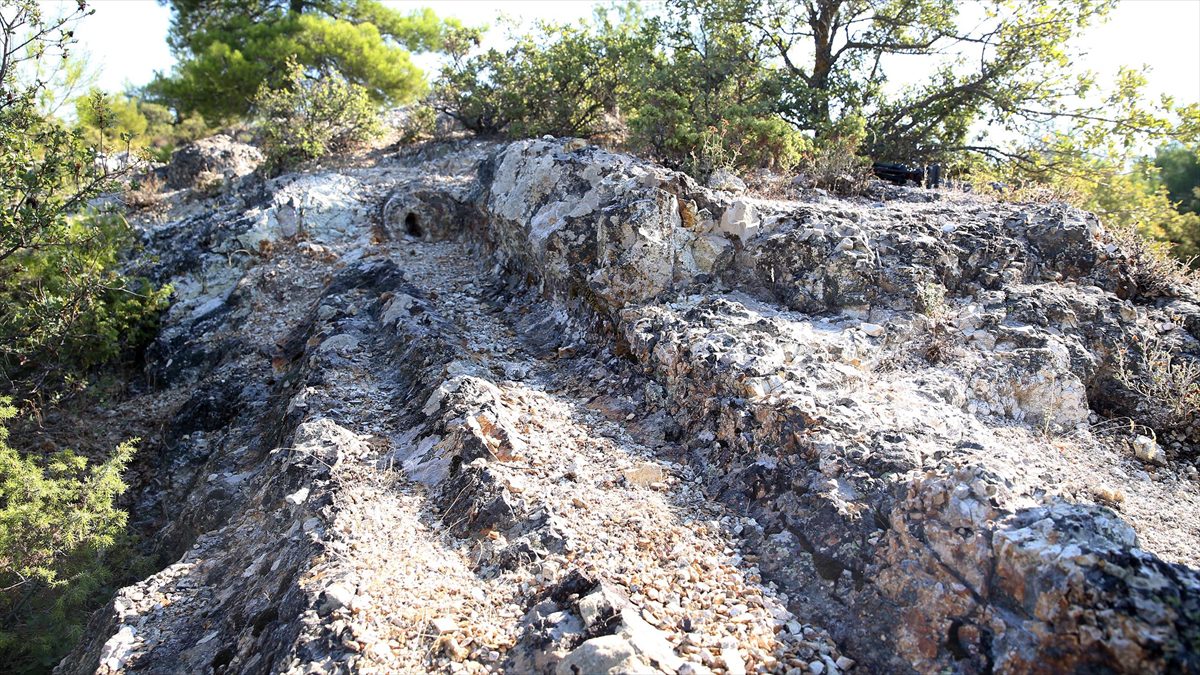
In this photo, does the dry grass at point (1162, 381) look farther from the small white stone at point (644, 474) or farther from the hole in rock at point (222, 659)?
the hole in rock at point (222, 659)

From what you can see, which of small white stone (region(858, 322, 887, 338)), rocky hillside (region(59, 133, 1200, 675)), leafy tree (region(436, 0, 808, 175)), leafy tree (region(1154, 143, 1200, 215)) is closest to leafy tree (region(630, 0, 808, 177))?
leafy tree (region(436, 0, 808, 175))

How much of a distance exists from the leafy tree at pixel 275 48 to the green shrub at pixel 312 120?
2.07 metres

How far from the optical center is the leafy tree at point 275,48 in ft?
43.8

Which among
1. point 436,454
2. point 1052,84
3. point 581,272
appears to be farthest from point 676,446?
point 1052,84

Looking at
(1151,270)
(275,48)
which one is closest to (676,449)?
(1151,270)

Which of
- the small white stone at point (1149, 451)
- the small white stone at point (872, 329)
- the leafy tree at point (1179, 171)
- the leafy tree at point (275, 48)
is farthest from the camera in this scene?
the leafy tree at point (1179, 171)

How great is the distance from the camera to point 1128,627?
2553 millimetres

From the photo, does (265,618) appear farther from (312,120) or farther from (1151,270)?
(312,120)

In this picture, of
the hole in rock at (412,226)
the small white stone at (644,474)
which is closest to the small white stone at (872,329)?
the small white stone at (644,474)

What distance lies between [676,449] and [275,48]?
40.8 feet

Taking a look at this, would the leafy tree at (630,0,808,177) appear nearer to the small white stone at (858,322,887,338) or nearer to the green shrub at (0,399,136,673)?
the small white stone at (858,322,887,338)

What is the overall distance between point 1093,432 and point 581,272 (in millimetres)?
3792

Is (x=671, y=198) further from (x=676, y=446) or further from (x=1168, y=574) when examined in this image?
(x=1168, y=574)

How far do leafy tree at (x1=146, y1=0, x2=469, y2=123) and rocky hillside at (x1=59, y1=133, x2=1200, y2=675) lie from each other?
24.6ft
